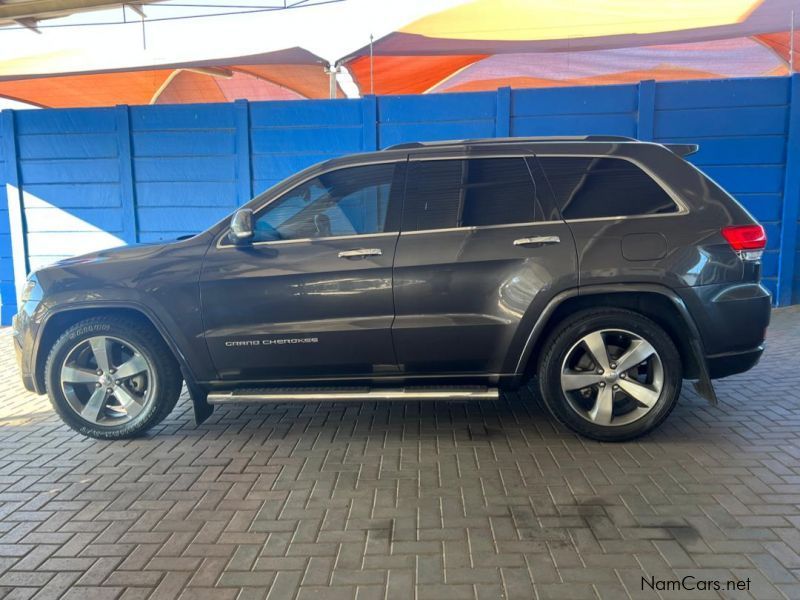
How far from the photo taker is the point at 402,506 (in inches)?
137

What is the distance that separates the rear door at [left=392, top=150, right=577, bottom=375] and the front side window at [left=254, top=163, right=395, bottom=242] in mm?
259

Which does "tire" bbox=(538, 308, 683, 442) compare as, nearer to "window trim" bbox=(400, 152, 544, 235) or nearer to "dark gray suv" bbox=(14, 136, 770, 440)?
"dark gray suv" bbox=(14, 136, 770, 440)

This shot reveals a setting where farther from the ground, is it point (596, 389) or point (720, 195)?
point (720, 195)

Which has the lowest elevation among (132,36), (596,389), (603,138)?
(596,389)

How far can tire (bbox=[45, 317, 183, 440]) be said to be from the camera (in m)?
4.43

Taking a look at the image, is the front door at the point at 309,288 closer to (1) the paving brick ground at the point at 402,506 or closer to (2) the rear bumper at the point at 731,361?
(1) the paving brick ground at the point at 402,506

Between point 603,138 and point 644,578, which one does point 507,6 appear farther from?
point 644,578

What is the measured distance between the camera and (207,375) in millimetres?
4387

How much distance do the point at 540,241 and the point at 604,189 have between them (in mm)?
580

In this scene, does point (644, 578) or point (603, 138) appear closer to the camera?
point (644, 578)

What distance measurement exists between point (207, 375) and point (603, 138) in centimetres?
324

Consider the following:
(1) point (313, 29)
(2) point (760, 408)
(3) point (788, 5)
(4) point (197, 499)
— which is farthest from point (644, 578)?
(3) point (788, 5)

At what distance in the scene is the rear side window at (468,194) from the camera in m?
4.25

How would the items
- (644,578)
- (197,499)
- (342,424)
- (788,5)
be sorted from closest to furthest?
(644,578)
(197,499)
(342,424)
(788,5)
